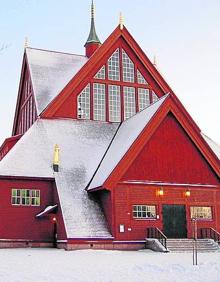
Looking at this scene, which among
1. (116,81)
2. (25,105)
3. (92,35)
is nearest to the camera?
(116,81)

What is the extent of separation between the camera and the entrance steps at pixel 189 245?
1105 inches

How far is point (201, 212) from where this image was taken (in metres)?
31.9

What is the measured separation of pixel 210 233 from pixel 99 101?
587 inches

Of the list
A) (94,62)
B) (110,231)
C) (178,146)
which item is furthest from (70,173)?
(94,62)

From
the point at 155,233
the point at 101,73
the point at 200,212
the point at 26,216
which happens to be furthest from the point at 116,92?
the point at 155,233

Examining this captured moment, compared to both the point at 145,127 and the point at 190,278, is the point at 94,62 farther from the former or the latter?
the point at 190,278

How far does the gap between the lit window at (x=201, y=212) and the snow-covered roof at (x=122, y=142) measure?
6215 millimetres

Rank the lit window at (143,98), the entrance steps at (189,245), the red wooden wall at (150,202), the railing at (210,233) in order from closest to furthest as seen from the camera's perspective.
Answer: the entrance steps at (189,245) < the red wooden wall at (150,202) < the railing at (210,233) < the lit window at (143,98)

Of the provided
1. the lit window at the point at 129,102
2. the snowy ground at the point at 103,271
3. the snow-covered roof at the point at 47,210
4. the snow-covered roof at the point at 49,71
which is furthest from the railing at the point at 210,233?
the snow-covered roof at the point at 49,71

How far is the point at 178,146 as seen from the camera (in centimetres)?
3184

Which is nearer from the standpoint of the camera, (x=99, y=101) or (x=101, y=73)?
(x=99, y=101)

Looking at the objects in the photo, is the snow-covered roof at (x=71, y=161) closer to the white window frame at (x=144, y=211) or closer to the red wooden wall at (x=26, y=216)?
the red wooden wall at (x=26, y=216)

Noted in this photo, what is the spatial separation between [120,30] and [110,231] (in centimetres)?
2004

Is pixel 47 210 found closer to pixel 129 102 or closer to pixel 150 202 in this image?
pixel 150 202
